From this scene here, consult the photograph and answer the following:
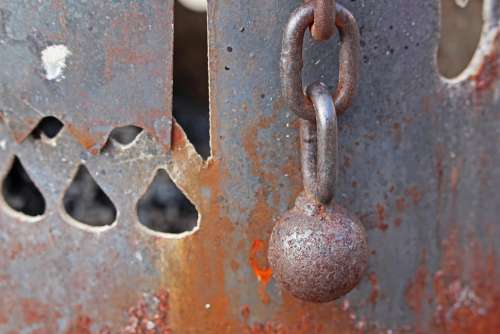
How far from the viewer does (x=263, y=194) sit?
3.16 ft

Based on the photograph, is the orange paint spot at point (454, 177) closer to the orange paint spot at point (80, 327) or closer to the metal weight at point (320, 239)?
the metal weight at point (320, 239)

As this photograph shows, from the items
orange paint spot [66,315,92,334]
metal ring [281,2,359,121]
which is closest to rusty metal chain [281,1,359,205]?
metal ring [281,2,359,121]

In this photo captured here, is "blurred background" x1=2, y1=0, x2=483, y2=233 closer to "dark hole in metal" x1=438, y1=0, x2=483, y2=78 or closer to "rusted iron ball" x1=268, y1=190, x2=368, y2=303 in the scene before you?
"dark hole in metal" x1=438, y1=0, x2=483, y2=78

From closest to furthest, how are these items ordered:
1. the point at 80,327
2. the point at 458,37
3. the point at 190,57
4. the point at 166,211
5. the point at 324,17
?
1. the point at 324,17
2. the point at 80,327
3. the point at 166,211
4. the point at 458,37
5. the point at 190,57

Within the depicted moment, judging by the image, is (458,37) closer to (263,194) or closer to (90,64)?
(263,194)

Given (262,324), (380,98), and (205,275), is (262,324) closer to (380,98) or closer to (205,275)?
(205,275)

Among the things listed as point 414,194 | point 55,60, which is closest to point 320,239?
point 414,194

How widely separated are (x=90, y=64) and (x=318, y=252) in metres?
0.42

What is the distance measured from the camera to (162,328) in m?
1.03

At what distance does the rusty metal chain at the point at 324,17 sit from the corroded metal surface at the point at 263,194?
0.49ft

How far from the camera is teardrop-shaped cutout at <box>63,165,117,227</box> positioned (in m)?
2.15

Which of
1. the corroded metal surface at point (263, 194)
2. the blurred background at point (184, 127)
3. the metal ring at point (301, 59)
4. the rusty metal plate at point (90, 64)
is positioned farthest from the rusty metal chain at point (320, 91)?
the blurred background at point (184, 127)

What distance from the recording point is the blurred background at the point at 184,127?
2.14 metres

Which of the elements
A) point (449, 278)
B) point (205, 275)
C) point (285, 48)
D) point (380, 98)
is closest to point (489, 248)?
point (449, 278)
